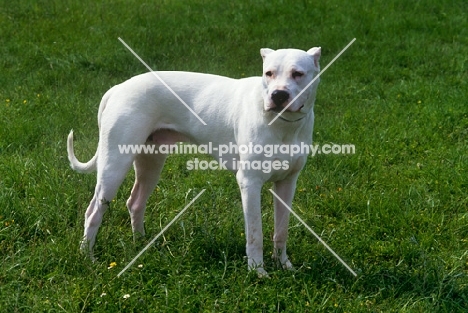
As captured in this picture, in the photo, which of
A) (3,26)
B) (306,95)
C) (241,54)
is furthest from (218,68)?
(306,95)

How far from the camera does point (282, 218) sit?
4.47 m

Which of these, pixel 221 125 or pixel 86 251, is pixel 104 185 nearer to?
pixel 86 251

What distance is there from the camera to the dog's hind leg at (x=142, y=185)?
15.9ft

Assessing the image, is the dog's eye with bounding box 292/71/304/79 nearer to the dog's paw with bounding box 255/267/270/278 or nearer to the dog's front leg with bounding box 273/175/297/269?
the dog's front leg with bounding box 273/175/297/269

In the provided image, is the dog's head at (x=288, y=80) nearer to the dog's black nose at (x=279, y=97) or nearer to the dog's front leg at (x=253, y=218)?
the dog's black nose at (x=279, y=97)

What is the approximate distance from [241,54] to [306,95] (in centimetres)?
556

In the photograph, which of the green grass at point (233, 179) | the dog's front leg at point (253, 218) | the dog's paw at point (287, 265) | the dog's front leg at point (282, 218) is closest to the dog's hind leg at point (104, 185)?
the green grass at point (233, 179)

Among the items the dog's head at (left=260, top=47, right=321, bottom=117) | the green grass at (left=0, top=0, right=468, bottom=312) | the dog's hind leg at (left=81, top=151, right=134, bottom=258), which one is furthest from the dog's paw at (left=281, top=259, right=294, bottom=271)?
the dog's hind leg at (left=81, top=151, right=134, bottom=258)

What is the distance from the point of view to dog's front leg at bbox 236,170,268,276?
4.21 m

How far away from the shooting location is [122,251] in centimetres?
451

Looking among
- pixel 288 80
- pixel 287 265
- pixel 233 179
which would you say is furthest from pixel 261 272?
pixel 233 179

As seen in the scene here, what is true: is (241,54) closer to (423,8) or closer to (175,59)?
(175,59)

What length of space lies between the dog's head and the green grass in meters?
1.16

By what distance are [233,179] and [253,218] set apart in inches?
65.2
